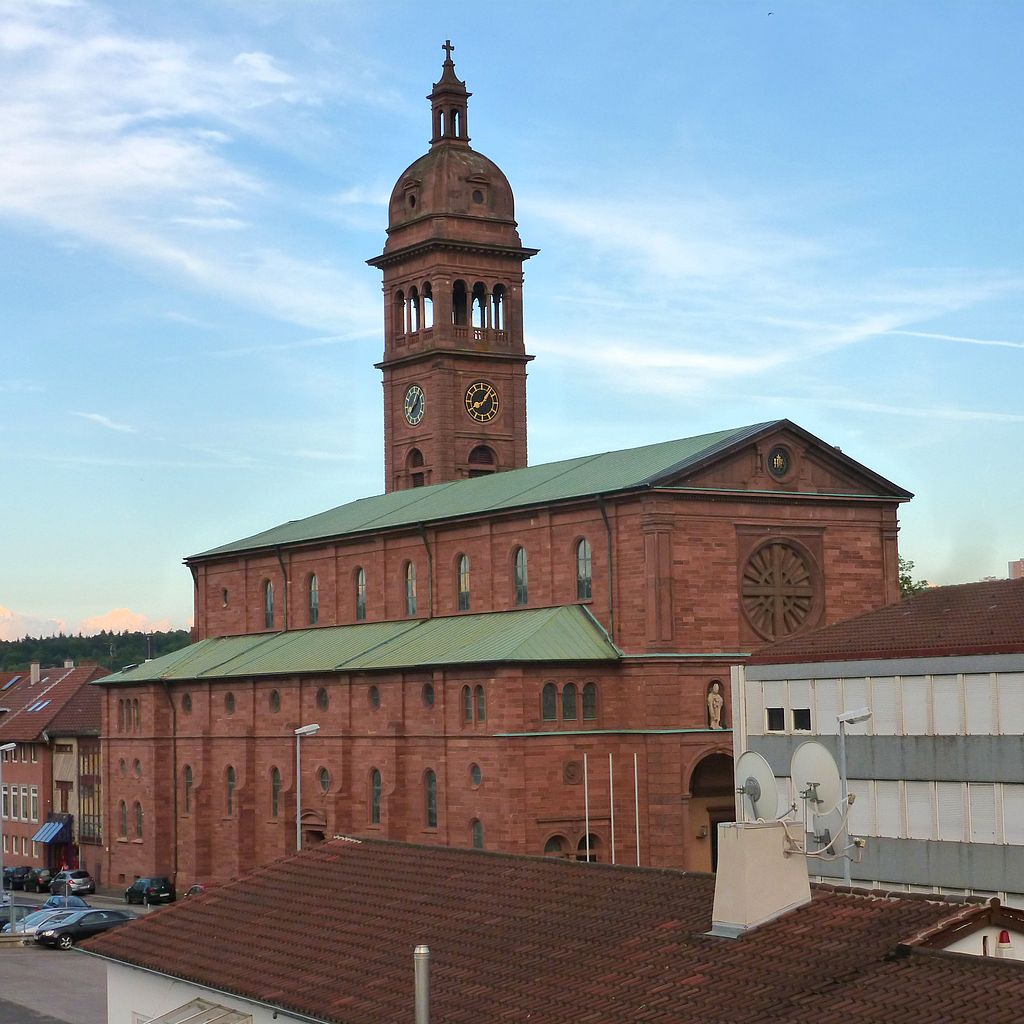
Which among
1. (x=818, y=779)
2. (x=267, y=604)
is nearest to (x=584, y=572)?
(x=267, y=604)

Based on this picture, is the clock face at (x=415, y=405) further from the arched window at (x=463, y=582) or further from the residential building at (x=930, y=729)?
the residential building at (x=930, y=729)

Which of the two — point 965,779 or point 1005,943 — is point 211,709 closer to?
point 965,779

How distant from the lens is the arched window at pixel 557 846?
65.1 meters

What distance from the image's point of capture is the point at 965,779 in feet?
166

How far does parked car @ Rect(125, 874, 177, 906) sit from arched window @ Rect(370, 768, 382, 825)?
589 inches

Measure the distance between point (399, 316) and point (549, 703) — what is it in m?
36.3

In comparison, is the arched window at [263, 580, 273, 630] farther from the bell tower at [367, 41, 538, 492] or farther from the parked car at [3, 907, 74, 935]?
the parked car at [3, 907, 74, 935]

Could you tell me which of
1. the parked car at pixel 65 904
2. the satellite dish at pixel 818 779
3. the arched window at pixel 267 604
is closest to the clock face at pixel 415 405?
the arched window at pixel 267 604

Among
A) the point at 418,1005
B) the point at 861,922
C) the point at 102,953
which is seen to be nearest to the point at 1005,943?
the point at 861,922

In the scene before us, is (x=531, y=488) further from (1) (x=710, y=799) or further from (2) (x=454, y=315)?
(2) (x=454, y=315)

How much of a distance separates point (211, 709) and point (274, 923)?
55.4 meters

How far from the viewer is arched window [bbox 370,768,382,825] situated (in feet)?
239

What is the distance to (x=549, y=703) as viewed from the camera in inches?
2618

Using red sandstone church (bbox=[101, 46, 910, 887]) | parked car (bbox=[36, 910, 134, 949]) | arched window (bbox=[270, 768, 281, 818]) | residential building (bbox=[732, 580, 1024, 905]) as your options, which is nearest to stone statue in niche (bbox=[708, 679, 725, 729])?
red sandstone church (bbox=[101, 46, 910, 887])
